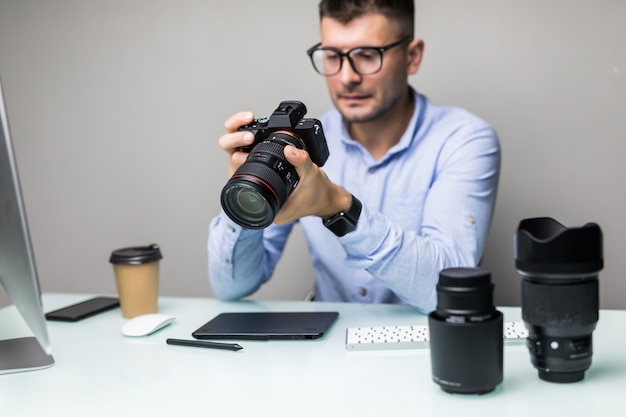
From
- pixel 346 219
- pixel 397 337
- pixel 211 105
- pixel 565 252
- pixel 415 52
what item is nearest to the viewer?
pixel 565 252

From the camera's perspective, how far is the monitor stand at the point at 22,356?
1.01 m

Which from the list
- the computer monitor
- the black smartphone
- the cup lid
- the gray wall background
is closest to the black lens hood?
the computer monitor

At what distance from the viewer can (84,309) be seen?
1360 millimetres

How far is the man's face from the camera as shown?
5.29ft

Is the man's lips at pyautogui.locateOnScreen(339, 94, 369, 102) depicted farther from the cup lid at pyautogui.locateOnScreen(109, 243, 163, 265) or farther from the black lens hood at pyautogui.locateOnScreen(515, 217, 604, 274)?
the black lens hood at pyautogui.locateOnScreen(515, 217, 604, 274)

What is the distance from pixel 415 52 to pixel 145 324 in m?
1.01

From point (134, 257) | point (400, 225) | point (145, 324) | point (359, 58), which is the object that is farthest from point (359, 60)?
point (145, 324)

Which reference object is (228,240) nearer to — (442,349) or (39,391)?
(39,391)

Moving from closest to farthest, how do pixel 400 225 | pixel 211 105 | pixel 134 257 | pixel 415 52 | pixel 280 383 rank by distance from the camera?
pixel 280 383 → pixel 134 257 → pixel 400 225 → pixel 415 52 → pixel 211 105

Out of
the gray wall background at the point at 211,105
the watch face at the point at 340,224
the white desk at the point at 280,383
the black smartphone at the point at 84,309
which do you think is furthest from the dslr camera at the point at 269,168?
the gray wall background at the point at 211,105

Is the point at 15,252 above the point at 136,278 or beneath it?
above

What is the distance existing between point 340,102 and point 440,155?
0.28 meters

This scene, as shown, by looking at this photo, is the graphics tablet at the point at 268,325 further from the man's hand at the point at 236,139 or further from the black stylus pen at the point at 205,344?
the man's hand at the point at 236,139

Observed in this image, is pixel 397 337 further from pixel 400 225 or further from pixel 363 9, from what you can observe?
pixel 363 9
